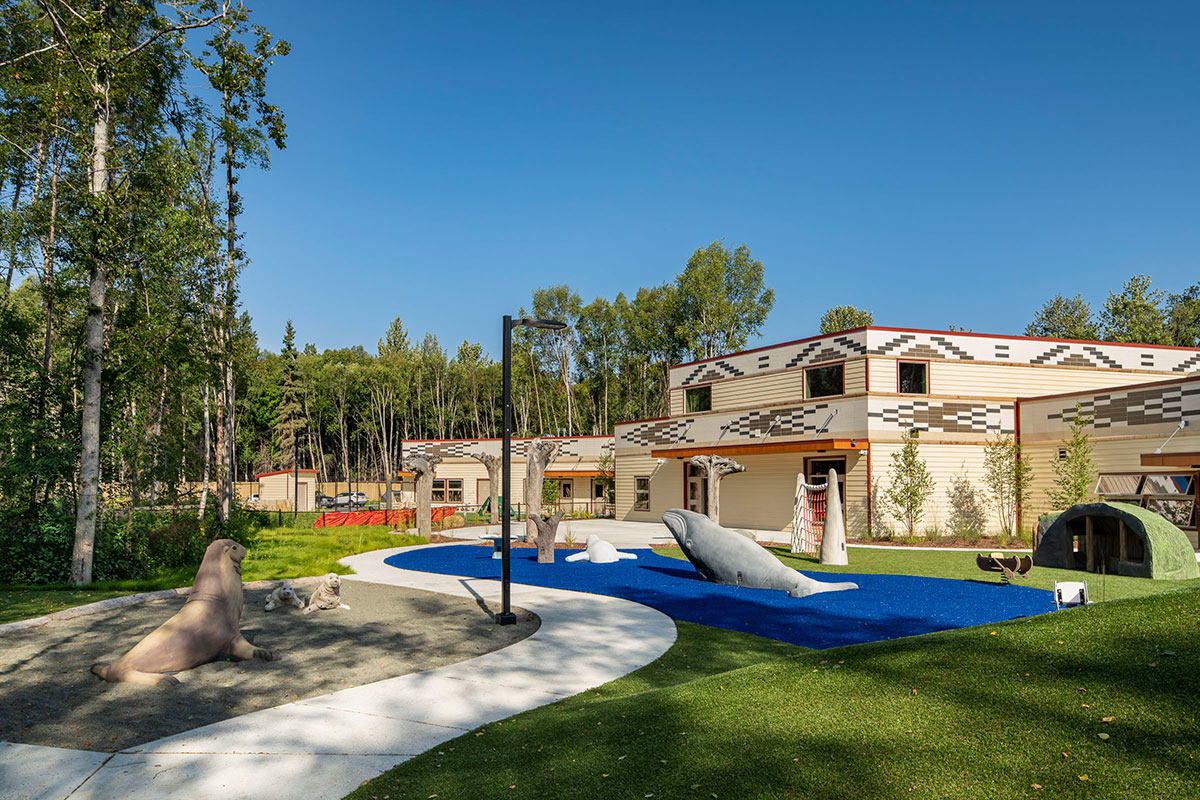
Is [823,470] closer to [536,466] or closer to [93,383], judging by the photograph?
[536,466]

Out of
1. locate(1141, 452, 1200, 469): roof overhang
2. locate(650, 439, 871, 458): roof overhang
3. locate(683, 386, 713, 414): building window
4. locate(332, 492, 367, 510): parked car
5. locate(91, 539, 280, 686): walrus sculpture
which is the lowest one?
locate(332, 492, 367, 510): parked car

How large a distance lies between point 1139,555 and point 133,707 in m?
16.0

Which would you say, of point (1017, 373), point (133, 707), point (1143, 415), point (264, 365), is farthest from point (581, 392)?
point (133, 707)

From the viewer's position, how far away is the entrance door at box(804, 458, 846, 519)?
2414 centimetres

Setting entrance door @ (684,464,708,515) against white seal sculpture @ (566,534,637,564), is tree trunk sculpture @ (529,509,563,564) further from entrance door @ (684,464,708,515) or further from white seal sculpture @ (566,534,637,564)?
entrance door @ (684,464,708,515)

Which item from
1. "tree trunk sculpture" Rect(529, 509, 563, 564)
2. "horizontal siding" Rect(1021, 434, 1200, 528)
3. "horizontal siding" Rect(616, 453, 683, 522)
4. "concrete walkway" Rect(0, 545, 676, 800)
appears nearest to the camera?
"concrete walkway" Rect(0, 545, 676, 800)

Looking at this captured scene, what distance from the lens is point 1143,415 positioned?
63.3 ft

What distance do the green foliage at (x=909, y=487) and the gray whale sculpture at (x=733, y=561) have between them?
35.1ft

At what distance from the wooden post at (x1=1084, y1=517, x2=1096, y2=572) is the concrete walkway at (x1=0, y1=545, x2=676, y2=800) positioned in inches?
399

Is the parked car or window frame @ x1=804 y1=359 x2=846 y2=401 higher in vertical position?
window frame @ x1=804 y1=359 x2=846 y2=401

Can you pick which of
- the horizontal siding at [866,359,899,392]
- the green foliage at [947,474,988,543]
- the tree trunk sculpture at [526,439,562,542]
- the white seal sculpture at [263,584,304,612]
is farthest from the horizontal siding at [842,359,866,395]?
the white seal sculpture at [263,584,304,612]

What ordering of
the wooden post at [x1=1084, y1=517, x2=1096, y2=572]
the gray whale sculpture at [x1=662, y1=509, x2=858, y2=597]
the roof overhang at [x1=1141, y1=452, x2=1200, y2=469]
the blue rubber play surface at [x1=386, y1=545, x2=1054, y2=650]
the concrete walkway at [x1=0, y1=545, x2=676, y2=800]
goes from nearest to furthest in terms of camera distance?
1. the concrete walkway at [x1=0, y1=545, x2=676, y2=800]
2. the blue rubber play surface at [x1=386, y1=545, x2=1054, y2=650]
3. the gray whale sculpture at [x1=662, y1=509, x2=858, y2=597]
4. the wooden post at [x1=1084, y1=517, x2=1096, y2=572]
5. the roof overhang at [x1=1141, y1=452, x2=1200, y2=469]

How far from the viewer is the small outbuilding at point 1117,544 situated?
42.4 ft

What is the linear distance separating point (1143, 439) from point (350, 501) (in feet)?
132
